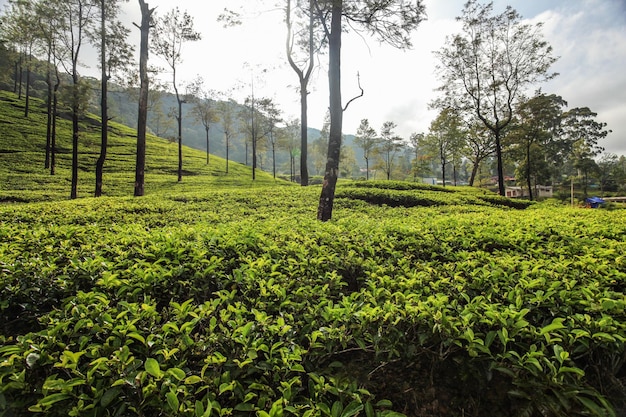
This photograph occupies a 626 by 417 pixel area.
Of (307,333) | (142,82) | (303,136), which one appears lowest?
(307,333)

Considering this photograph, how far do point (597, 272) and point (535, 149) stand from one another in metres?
45.9

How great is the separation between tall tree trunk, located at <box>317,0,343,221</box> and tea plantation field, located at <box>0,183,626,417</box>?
12.8 feet

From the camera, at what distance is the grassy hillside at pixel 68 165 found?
2347 centimetres

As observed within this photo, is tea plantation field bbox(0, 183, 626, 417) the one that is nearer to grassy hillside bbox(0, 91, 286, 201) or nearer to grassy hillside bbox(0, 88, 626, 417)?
grassy hillside bbox(0, 88, 626, 417)

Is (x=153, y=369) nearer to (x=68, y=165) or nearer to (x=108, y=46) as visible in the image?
(x=108, y=46)

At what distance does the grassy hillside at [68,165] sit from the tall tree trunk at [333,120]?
19138 mm

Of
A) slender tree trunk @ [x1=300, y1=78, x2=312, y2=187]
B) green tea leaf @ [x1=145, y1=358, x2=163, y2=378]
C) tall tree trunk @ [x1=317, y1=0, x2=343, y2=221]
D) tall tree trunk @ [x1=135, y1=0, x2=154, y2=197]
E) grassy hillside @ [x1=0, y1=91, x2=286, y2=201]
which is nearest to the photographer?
green tea leaf @ [x1=145, y1=358, x2=163, y2=378]

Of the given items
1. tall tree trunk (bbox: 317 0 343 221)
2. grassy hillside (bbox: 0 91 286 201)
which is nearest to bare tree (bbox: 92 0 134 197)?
grassy hillside (bbox: 0 91 286 201)

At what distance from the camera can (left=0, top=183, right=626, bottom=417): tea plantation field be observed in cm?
174

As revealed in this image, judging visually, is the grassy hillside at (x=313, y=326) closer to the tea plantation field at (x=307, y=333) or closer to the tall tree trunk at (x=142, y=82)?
the tea plantation field at (x=307, y=333)

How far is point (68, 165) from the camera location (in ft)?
104

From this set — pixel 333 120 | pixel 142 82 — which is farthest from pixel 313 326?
pixel 142 82

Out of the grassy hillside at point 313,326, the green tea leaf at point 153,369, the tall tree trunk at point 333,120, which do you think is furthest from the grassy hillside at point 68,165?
the green tea leaf at point 153,369

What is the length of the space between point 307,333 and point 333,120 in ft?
22.1
